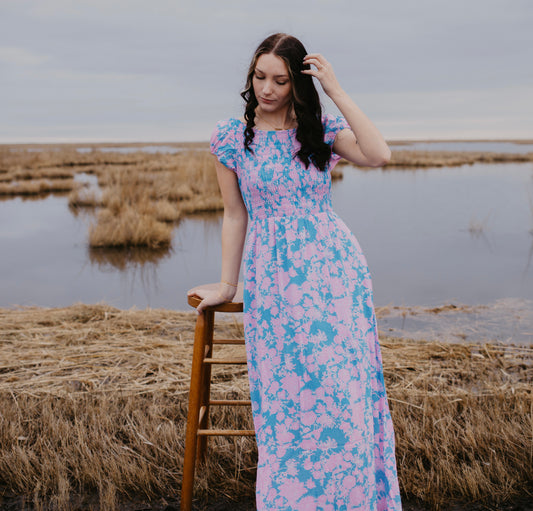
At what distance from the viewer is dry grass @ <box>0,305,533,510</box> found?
2256 mm

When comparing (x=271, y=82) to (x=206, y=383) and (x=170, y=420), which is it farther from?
(x=170, y=420)

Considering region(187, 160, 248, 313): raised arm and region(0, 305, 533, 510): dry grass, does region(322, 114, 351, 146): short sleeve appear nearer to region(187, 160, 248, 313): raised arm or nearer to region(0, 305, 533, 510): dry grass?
region(187, 160, 248, 313): raised arm

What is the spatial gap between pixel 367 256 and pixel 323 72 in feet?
20.4

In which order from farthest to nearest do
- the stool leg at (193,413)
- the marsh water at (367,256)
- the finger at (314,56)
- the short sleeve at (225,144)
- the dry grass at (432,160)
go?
the dry grass at (432,160), the marsh water at (367,256), the stool leg at (193,413), the short sleeve at (225,144), the finger at (314,56)

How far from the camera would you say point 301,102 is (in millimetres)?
1859

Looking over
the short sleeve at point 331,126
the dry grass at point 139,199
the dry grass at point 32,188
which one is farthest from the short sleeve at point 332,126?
the dry grass at point 32,188

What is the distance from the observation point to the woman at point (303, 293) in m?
1.79

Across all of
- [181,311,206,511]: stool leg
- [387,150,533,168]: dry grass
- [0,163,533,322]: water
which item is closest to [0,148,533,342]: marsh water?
[0,163,533,322]: water

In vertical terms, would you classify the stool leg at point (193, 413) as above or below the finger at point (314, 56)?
below

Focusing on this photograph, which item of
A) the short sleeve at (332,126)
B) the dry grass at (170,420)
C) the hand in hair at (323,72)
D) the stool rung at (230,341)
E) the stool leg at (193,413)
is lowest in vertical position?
the dry grass at (170,420)

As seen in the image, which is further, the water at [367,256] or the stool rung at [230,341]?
the water at [367,256]

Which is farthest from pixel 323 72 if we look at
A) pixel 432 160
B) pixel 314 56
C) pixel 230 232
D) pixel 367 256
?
pixel 432 160

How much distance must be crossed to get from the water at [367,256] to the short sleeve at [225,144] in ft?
11.7

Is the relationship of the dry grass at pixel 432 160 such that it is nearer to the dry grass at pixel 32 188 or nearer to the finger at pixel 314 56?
the dry grass at pixel 32 188
